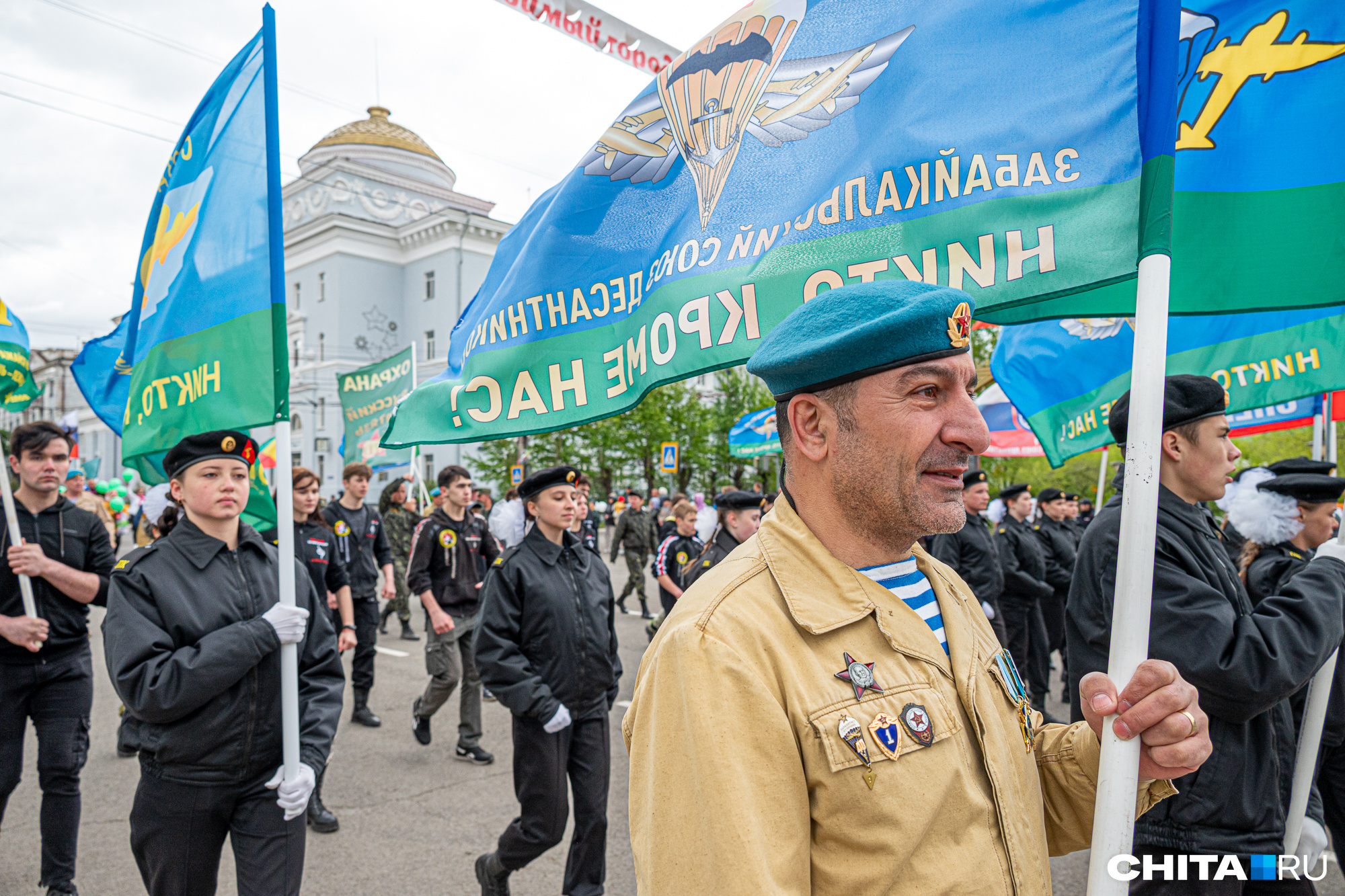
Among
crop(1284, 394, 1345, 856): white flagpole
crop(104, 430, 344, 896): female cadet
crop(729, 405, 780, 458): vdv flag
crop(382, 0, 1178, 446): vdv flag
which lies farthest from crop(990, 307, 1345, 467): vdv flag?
crop(729, 405, 780, 458): vdv flag

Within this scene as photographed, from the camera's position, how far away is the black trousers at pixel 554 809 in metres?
4.01

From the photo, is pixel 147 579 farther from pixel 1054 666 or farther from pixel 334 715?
pixel 1054 666

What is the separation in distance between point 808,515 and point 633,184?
5.43 feet

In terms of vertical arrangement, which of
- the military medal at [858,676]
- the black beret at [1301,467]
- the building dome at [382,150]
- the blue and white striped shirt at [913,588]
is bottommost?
the military medal at [858,676]

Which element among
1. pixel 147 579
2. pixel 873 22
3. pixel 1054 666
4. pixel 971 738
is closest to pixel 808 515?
pixel 971 738

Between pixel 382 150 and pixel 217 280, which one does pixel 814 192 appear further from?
pixel 382 150

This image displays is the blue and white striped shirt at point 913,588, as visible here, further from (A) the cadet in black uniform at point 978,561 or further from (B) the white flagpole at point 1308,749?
(A) the cadet in black uniform at point 978,561

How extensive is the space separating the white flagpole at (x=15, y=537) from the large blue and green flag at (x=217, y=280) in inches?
27.0

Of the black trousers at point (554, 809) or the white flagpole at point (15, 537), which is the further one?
the white flagpole at point (15, 537)

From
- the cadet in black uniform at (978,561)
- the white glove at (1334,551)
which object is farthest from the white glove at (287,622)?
the cadet in black uniform at (978,561)

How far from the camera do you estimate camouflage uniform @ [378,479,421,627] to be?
11633mm

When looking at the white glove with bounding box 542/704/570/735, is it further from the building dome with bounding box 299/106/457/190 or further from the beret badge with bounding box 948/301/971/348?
the building dome with bounding box 299/106/457/190

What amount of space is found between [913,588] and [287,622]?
240 centimetres

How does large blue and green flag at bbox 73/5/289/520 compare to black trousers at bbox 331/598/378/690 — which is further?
black trousers at bbox 331/598/378/690
